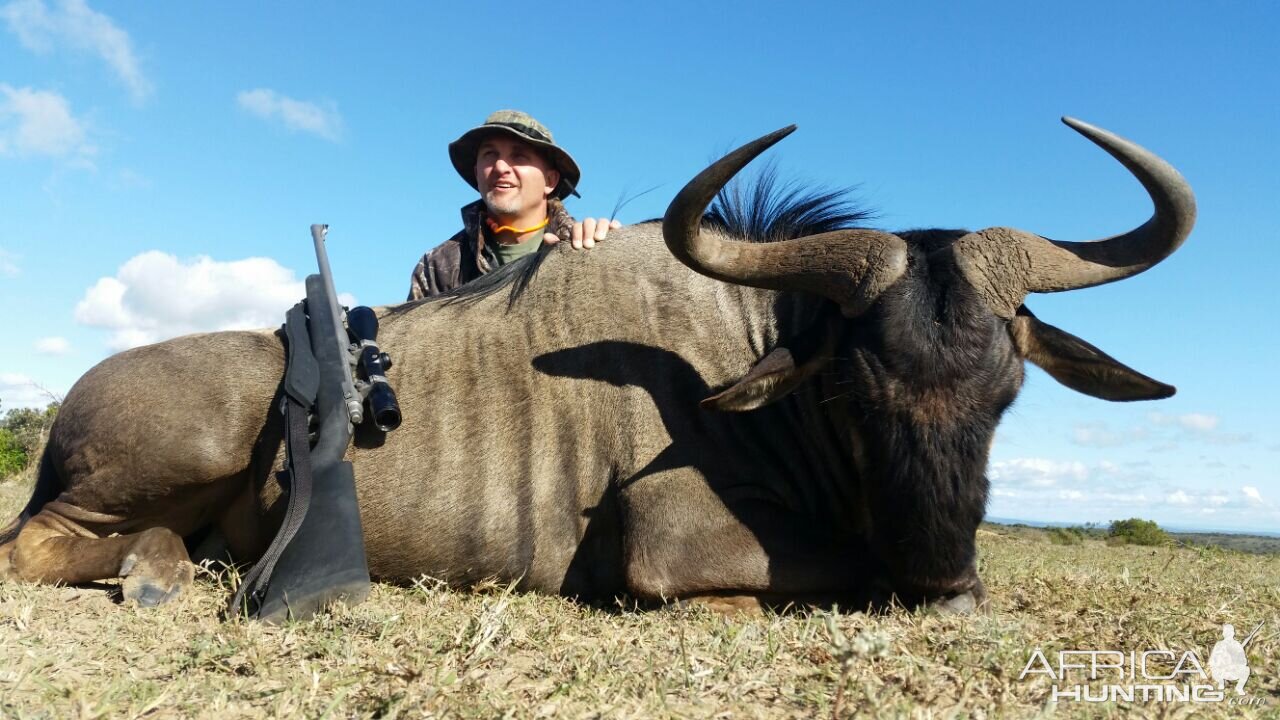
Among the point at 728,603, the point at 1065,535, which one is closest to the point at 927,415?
the point at 728,603

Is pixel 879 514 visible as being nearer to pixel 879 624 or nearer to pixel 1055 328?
pixel 879 624

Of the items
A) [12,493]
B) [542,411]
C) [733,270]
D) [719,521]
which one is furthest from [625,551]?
[12,493]

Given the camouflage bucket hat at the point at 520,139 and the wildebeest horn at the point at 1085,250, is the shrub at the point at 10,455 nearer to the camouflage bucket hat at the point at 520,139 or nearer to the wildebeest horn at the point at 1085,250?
the camouflage bucket hat at the point at 520,139

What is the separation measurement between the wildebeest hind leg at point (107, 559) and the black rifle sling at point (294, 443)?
1.29ft

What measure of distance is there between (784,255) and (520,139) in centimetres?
343

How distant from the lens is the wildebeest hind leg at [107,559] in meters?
3.94

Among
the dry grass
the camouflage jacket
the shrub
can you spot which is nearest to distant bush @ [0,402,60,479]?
the shrub

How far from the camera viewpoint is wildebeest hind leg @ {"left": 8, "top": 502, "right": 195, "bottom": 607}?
3.94 m

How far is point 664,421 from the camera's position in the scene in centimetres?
427

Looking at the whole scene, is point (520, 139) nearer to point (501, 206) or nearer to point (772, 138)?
point (501, 206)

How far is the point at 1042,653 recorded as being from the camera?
2797 millimetres

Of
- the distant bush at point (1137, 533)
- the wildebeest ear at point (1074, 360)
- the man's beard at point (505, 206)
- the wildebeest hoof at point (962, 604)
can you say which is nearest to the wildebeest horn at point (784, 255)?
the wildebeest ear at point (1074, 360)

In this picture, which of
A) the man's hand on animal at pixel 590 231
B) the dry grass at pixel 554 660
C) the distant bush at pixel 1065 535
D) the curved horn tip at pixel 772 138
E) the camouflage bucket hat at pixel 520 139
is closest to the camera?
the dry grass at pixel 554 660

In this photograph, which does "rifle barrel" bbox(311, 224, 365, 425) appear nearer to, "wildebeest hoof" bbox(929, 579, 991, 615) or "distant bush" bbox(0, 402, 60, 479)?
"wildebeest hoof" bbox(929, 579, 991, 615)
